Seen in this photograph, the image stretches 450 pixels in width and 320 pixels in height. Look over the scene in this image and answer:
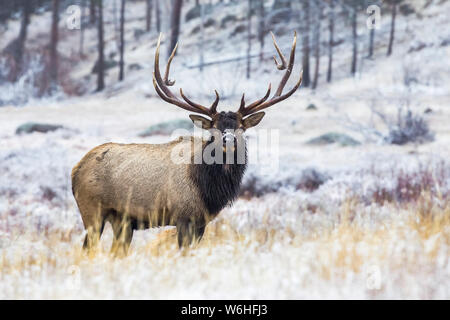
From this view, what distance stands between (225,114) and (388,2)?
18307 mm

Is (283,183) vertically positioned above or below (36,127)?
below

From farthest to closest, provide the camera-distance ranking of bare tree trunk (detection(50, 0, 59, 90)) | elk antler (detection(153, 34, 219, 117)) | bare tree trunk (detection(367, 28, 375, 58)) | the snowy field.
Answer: bare tree trunk (detection(50, 0, 59, 90)) → bare tree trunk (detection(367, 28, 375, 58)) → elk antler (detection(153, 34, 219, 117)) → the snowy field

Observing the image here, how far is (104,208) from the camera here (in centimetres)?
532

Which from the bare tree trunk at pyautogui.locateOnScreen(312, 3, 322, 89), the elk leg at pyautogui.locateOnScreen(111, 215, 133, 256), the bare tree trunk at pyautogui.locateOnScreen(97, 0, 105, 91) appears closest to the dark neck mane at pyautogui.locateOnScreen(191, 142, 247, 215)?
the elk leg at pyautogui.locateOnScreen(111, 215, 133, 256)

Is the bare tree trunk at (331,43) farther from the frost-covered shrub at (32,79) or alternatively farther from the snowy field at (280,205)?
the frost-covered shrub at (32,79)

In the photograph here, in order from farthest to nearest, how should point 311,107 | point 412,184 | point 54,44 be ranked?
1. point 54,44
2. point 311,107
3. point 412,184

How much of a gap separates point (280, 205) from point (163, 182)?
3.64m

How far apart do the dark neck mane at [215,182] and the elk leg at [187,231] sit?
181 millimetres

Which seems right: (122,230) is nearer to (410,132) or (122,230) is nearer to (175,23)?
(410,132)

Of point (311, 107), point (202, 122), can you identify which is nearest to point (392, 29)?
point (311, 107)

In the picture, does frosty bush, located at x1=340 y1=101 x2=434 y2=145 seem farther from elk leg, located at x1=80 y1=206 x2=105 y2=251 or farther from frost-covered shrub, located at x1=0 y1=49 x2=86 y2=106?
frost-covered shrub, located at x1=0 y1=49 x2=86 y2=106

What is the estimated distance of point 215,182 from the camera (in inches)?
199

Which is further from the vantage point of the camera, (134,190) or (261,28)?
(261,28)

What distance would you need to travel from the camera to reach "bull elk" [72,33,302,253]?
496cm
